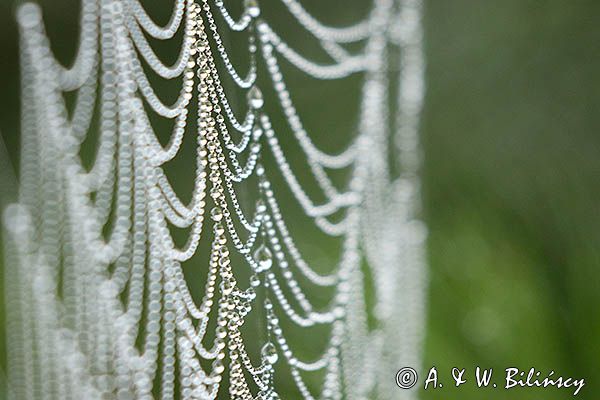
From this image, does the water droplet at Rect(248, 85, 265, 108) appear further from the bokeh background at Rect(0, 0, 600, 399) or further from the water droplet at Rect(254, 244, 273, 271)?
the bokeh background at Rect(0, 0, 600, 399)

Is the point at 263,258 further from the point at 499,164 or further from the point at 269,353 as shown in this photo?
the point at 499,164

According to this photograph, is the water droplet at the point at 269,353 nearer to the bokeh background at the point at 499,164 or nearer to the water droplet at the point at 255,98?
the water droplet at the point at 255,98

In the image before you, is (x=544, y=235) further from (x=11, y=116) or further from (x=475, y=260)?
(x=11, y=116)

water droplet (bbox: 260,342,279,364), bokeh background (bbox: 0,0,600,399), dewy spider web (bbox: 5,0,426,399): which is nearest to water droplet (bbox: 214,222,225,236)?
dewy spider web (bbox: 5,0,426,399)

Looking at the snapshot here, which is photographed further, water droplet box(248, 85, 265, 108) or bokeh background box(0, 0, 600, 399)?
bokeh background box(0, 0, 600, 399)

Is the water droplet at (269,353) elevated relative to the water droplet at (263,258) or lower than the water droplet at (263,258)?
lower

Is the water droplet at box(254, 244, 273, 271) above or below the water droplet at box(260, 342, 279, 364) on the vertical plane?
above

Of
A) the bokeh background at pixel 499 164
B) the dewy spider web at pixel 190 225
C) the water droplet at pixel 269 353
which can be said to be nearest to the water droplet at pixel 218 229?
the dewy spider web at pixel 190 225

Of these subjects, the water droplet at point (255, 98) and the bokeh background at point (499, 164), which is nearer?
the water droplet at point (255, 98)
